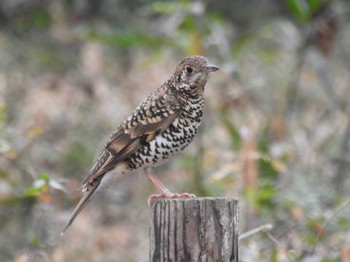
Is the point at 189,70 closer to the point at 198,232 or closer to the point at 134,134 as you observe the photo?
the point at 134,134

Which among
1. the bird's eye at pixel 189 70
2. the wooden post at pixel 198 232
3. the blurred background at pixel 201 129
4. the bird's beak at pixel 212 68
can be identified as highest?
the blurred background at pixel 201 129

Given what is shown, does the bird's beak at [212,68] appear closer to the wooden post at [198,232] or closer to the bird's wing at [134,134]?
the bird's wing at [134,134]

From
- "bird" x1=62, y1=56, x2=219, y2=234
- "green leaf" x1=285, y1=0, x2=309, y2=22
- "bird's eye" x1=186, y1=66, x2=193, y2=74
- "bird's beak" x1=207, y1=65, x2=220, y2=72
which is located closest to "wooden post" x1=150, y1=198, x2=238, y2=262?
"bird" x1=62, y1=56, x2=219, y2=234

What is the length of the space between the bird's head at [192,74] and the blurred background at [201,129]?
2.64ft

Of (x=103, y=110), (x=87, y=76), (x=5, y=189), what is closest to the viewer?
(x=5, y=189)

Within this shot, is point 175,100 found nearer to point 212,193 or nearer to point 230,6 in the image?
point 212,193

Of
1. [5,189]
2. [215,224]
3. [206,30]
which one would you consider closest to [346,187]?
[206,30]

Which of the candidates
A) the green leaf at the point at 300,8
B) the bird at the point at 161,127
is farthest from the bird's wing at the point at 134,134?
the green leaf at the point at 300,8

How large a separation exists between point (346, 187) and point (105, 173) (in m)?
4.17

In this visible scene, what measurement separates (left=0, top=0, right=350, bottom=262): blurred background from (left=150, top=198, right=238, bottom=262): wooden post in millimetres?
1633

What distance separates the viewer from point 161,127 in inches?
220

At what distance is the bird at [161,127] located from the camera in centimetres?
551

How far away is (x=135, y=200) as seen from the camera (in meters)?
10.7

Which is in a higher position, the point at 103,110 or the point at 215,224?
the point at 103,110
